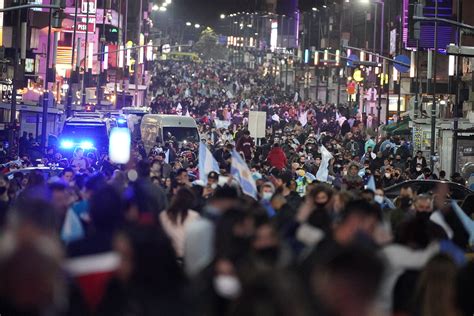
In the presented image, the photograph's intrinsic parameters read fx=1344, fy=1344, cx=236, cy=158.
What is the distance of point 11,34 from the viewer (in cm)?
6544

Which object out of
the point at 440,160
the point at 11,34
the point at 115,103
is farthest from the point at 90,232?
the point at 115,103

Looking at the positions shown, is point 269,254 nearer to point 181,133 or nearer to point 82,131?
point 82,131

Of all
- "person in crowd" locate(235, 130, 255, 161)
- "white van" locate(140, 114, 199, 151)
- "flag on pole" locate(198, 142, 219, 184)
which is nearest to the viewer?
"flag on pole" locate(198, 142, 219, 184)

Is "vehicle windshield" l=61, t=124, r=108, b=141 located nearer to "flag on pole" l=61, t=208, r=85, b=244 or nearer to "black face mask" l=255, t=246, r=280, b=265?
"flag on pole" l=61, t=208, r=85, b=244

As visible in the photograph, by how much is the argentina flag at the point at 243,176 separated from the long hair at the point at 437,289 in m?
7.80

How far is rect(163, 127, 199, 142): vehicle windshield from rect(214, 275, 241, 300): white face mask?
36678 mm

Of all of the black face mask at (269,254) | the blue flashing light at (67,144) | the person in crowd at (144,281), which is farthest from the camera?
the blue flashing light at (67,144)

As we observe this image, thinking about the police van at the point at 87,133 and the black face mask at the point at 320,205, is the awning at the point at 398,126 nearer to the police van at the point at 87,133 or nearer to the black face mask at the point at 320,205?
the police van at the point at 87,133

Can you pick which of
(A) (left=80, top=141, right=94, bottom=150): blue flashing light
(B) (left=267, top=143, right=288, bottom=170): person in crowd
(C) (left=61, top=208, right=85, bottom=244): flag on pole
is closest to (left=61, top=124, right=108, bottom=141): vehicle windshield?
(A) (left=80, top=141, right=94, bottom=150): blue flashing light

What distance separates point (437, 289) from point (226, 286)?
1447 mm

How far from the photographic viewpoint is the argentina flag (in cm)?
1683

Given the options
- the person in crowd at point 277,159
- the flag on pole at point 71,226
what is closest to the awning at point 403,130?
the person in crowd at point 277,159

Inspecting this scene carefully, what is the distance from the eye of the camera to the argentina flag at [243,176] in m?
16.8

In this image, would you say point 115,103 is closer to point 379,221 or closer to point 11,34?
point 11,34
